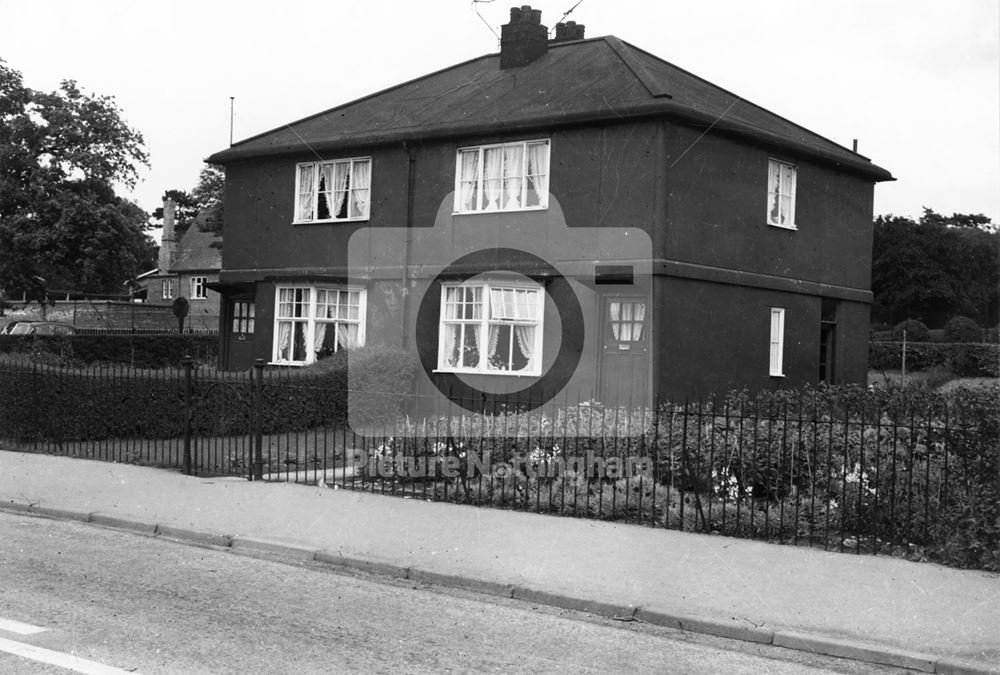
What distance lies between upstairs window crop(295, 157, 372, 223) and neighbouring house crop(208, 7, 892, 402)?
0.05 metres

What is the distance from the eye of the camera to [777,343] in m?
22.2

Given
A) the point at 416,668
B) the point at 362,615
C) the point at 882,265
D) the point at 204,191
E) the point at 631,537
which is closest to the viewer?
the point at 416,668

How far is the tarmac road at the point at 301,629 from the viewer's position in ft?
21.0

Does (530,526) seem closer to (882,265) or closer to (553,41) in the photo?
(553,41)

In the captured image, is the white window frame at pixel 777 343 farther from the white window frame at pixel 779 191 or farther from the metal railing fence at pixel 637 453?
the metal railing fence at pixel 637 453

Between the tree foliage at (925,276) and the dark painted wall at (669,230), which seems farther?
the tree foliage at (925,276)

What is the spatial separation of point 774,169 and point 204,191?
66.9 m

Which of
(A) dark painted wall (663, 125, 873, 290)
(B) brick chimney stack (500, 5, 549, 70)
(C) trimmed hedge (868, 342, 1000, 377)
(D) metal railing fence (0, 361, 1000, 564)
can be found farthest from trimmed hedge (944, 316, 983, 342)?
(D) metal railing fence (0, 361, 1000, 564)

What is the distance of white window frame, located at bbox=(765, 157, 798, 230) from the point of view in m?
22.0

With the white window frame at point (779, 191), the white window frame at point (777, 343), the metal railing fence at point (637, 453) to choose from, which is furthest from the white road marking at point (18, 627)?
the white window frame at point (779, 191)

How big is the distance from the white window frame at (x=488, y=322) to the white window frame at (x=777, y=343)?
17.5ft

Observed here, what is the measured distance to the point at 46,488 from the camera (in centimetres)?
1338

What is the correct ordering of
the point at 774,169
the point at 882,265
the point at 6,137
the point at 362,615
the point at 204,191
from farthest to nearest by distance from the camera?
the point at 204,191, the point at 882,265, the point at 6,137, the point at 774,169, the point at 362,615

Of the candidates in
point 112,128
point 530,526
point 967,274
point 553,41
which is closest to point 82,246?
point 112,128
